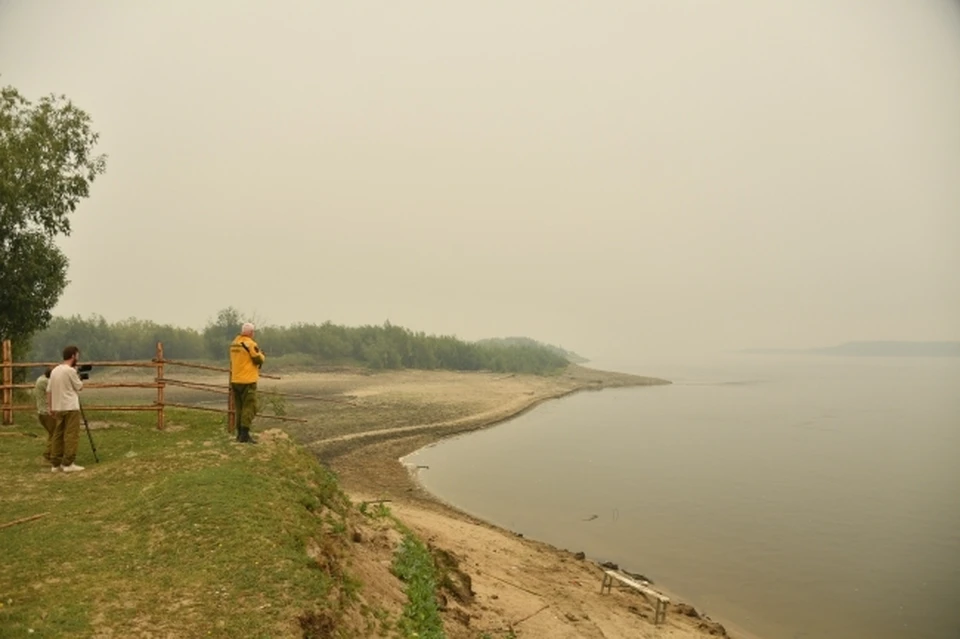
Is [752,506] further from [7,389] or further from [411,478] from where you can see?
[7,389]

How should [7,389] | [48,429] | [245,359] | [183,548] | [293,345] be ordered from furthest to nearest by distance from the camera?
1. [293,345]
2. [7,389]
3. [48,429]
4. [245,359]
5. [183,548]

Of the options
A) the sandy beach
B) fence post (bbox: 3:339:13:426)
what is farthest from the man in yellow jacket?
fence post (bbox: 3:339:13:426)

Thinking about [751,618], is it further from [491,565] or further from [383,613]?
[383,613]

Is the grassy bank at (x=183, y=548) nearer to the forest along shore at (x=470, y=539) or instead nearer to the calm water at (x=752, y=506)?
the forest along shore at (x=470, y=539)

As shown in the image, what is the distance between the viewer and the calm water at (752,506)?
576 inches

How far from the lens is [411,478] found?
22.2m

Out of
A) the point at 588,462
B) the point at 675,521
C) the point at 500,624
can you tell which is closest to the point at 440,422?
the point at 588,462

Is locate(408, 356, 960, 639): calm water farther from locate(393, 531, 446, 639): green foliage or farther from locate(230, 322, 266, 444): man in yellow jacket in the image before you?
locate(230, 322, 266, 444): man in yellow jacket

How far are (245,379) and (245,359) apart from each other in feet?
1.22

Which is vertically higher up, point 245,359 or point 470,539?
point 245,359

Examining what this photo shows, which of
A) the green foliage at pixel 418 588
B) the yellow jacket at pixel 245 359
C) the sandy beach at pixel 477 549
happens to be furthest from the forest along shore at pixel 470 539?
the yellow jacket at pixel 245 359

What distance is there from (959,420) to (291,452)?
58.3 meters

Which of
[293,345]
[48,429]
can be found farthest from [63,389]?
[293,345]

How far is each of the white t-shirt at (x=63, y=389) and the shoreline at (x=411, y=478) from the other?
23.3 ft
